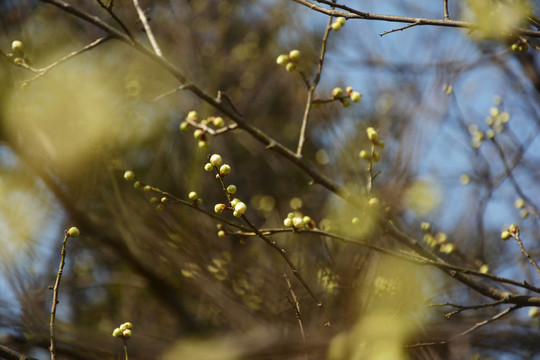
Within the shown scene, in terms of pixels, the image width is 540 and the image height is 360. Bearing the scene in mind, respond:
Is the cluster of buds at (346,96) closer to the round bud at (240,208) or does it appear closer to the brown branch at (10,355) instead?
the round bud at (240,208)

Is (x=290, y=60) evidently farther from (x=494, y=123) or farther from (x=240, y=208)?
(x=494, y=123)

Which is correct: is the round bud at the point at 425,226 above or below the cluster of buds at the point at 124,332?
above

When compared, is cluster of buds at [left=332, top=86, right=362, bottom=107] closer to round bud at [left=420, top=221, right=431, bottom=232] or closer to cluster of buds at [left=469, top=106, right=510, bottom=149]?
round bud at [left=420, top=221, right=431, bottom=232]

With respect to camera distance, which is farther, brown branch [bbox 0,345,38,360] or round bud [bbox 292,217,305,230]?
round bud [bbox 292,217,305,230]

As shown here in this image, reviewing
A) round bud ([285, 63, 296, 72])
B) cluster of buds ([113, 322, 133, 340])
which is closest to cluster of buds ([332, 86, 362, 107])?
round bud ([285, 63, 296, 72])

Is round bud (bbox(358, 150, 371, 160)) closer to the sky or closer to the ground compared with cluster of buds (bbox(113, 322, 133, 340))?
closer to the sky

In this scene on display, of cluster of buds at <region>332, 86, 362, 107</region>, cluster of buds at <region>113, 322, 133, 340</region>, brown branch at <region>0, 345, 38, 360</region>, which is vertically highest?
cluster of buds at <region>332, 86, 362, 107</region>

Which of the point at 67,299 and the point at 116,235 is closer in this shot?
the point at 116,235

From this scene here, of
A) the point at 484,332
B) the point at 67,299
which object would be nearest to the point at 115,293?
the point at 67,299

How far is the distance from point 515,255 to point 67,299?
2857mm

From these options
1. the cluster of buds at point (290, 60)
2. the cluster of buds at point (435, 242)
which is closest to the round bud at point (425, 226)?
the cluster of buds at point (435, 242)

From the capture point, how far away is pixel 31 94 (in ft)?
9.00

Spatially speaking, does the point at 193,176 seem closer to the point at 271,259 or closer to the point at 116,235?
the point at 116,235

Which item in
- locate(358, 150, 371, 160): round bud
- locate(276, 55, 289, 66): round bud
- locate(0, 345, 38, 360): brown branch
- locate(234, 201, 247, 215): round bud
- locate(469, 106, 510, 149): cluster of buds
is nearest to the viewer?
locate(0, 345, 38, 360): brown branch
